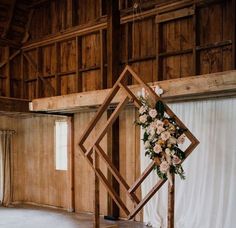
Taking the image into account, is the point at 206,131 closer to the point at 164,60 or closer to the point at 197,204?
the point at 197,204

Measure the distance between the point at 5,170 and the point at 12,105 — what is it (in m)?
2.51

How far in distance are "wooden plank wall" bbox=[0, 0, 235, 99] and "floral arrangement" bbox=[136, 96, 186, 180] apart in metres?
2.59

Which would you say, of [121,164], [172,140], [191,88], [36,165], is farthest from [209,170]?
[36,165]

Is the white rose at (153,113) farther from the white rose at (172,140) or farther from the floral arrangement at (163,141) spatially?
the white rose at (172,140)

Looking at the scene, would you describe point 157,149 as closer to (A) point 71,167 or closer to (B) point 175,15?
(B) point 175,15

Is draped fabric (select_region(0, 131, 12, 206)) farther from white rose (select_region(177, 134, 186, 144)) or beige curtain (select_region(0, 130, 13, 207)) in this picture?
white rose (select_region(177, 134, 186, 144))

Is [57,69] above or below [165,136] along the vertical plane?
above

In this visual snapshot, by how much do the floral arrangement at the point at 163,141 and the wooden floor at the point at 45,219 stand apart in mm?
3069

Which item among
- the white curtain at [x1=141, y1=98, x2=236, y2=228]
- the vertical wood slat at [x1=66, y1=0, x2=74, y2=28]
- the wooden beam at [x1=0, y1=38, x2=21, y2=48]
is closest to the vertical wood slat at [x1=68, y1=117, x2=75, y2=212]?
the vertical wood slat at [x1=66, y1=0, x2=74, y2=28]

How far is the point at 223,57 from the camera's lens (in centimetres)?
608

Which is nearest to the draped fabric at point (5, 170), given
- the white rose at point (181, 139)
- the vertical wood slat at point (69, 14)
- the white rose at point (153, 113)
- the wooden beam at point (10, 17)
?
the wooden beam at point (10, 17)

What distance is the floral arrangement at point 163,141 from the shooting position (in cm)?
378

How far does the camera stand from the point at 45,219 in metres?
7.29

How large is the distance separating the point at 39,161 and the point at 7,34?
335cm
